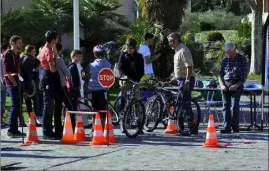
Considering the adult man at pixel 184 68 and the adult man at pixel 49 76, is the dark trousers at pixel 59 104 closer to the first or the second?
the adult man at pixel 49 76

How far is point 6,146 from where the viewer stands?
1258cm

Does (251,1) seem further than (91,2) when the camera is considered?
Yes

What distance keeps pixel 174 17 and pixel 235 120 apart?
33.4 feet

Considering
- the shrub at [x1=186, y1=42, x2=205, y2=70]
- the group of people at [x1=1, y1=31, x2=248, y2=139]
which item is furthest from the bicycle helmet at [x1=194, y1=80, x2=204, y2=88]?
the shrub at [x1=186, y1=42, x2=205, y2=70]

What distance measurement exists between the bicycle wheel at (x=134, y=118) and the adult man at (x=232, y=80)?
1.67m

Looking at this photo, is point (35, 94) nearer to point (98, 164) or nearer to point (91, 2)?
point (98, 164)

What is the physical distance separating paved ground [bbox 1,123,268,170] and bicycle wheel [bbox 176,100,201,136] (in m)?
0.22

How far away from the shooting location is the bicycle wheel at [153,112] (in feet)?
46.2

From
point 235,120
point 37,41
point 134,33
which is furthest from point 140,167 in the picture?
point 37,41

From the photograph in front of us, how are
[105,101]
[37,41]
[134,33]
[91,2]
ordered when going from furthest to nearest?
[91,2], [37,41], [134,33], [105,101]

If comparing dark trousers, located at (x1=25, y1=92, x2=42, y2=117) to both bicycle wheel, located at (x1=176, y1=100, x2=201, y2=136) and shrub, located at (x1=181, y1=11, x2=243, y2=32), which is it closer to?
bicycle wheel, located at (x1=176, y1=100, x2=201, y2=136)

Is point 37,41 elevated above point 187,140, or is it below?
above

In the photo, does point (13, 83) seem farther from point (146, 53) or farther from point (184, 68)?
point (146, 53)

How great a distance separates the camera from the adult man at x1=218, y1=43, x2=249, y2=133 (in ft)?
45.3
